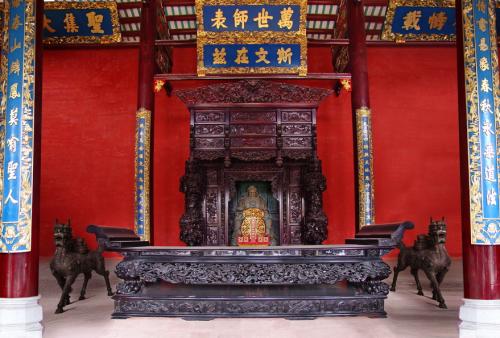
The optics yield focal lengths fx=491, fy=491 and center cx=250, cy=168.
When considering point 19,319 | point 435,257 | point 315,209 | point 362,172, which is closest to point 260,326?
point 19,319

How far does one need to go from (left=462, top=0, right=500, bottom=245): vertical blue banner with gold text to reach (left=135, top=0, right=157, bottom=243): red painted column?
13.1ft

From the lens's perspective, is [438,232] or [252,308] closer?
[252,308]

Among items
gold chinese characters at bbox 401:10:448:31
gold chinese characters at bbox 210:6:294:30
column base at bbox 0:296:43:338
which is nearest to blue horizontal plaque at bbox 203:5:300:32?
gold chinese characters at bbox 210:6:294:30

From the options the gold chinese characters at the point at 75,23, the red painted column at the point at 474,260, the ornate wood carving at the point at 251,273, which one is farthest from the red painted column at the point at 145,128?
the red painted column at the point at 474,260

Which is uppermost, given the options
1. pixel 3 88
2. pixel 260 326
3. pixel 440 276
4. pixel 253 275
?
pixel 3 88

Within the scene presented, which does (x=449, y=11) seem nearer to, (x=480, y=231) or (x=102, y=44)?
(x=480, y=231)

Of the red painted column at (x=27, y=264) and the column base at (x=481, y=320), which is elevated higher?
the red painted column at (x=27, y=264)

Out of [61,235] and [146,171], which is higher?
[146,171]

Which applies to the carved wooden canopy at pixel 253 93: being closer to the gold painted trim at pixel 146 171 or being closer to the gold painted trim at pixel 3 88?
the gold painted trim at pixel 146 171

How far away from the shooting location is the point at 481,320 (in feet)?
10.2

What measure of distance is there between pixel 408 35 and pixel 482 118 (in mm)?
3953

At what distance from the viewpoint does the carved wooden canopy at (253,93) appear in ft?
21.6

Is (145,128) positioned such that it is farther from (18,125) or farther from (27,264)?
(27,264)

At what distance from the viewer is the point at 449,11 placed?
6.73 meters
